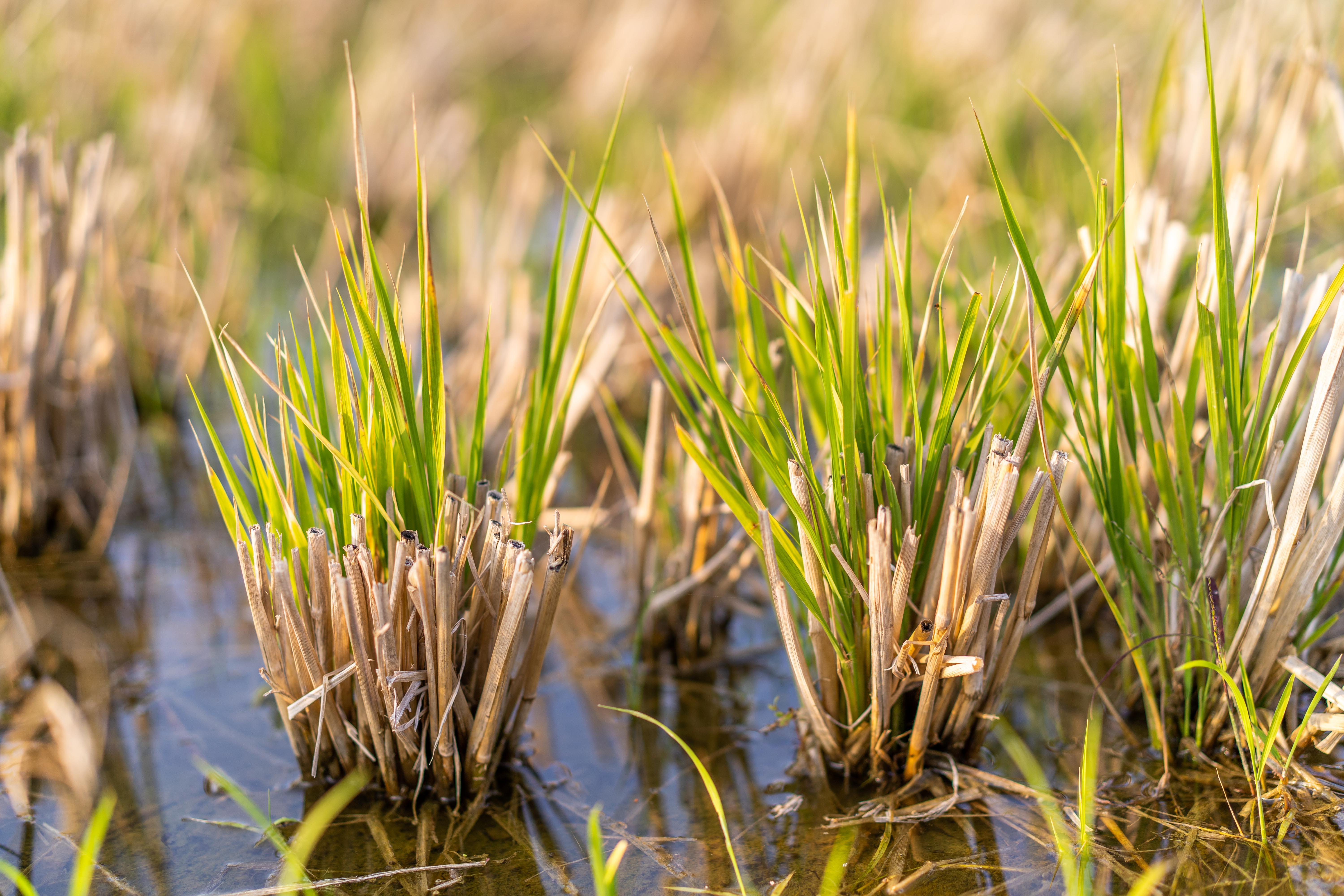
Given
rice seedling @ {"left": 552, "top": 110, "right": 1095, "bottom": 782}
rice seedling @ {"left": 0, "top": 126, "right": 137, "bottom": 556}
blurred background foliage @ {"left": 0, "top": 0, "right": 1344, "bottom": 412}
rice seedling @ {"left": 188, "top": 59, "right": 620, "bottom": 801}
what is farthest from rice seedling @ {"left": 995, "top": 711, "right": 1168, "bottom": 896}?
rice seedling @ {"left": 0, "top": 126, "right": 137, "bottom": 556}

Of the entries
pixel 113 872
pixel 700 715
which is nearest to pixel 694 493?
pixel 700 715

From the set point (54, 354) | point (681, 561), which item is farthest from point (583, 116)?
point (681, 561)

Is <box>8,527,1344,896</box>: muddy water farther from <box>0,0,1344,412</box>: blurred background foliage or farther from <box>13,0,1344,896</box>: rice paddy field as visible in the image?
<box>0,0,1344,412</box>: blurred background foliage

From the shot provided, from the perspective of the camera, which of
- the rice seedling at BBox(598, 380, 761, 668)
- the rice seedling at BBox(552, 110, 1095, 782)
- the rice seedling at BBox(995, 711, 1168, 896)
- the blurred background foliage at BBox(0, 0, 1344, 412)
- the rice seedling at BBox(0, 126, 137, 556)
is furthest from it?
the blurred background foliage at BBox(0, 0, 1344, 412)

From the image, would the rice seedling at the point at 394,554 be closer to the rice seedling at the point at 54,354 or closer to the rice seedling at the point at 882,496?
the rice seedling at the point at 882,496

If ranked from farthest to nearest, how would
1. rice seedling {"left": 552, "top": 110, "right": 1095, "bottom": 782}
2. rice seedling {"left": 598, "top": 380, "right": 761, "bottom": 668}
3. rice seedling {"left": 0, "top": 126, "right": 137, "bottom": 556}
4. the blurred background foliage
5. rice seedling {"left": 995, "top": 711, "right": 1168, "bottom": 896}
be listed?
1. the blurred background foliage
2. rice seedling {"left": 0, "top": 126, "right": 137, "bottom": 556}
3. rice seedling {"left": 598, "top": 380, "right": 761, "bottom": 668}
4. rice seedling {"left": 552, "top": 110, "right": 1095, "bottom": 782}
5. rice seedling {"left": 995, "top": 711, "right": 1168, "bottom": 896}

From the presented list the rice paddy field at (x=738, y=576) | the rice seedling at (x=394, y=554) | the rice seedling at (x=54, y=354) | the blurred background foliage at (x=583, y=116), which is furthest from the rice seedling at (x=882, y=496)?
the rice seedling at (x=54, y=354)

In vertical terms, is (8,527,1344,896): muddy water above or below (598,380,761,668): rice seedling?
below
